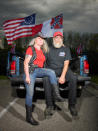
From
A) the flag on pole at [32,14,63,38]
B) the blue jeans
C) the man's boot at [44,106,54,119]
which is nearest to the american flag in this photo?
the flag on pole at [32,14,63,38]

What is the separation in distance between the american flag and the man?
8.42 meters

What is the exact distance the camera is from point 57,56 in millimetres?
5727

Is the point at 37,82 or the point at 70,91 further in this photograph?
the point at 37,82

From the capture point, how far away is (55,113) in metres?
5.62

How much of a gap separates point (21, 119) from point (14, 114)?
0.49 meters

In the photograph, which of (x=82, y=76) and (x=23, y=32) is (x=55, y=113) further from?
(x=23, y=32)

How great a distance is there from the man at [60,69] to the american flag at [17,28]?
842 cm

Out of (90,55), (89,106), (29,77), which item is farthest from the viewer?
(90,55)

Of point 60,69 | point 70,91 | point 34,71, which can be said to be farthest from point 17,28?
point 70,91

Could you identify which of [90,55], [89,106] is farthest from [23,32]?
[89,106]

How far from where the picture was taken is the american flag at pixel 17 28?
14.0m

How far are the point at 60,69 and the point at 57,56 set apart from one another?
35 cm

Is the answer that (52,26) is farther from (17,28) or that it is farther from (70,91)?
(70,91)

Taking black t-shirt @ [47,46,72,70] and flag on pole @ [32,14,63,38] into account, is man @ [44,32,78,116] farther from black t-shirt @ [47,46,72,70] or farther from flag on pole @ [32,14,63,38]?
flag on pole @ [32,14,63,38]
